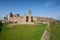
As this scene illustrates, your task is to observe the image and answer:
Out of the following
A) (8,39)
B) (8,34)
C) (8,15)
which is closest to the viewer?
(8,39)

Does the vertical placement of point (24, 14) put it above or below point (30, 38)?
above

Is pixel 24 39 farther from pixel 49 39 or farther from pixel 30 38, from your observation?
pixel 49 39

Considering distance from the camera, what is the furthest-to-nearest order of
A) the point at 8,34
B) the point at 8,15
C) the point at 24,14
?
the point at 8,15, the point at 24,14, the point at 8,34

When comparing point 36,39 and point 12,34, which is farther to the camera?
point 12,34

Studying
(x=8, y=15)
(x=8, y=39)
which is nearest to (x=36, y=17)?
(x=8, y=15)

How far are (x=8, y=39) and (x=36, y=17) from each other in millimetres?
14367

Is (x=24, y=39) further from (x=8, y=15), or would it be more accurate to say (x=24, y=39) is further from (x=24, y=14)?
(x=8, y=15)

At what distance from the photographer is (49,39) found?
1146 cm

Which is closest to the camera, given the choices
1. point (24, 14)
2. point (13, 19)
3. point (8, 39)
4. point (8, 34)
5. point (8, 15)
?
point (8, 39)

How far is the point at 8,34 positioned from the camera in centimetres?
1226

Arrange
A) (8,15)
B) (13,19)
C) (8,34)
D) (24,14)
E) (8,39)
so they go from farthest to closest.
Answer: (8,15), (13,19), (24,14), (8,34), (8,39)

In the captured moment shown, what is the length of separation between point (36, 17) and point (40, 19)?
1.20 metres

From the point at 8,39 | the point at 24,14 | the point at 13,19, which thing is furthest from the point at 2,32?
the point at 13,19

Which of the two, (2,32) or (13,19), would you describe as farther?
(13,19)
